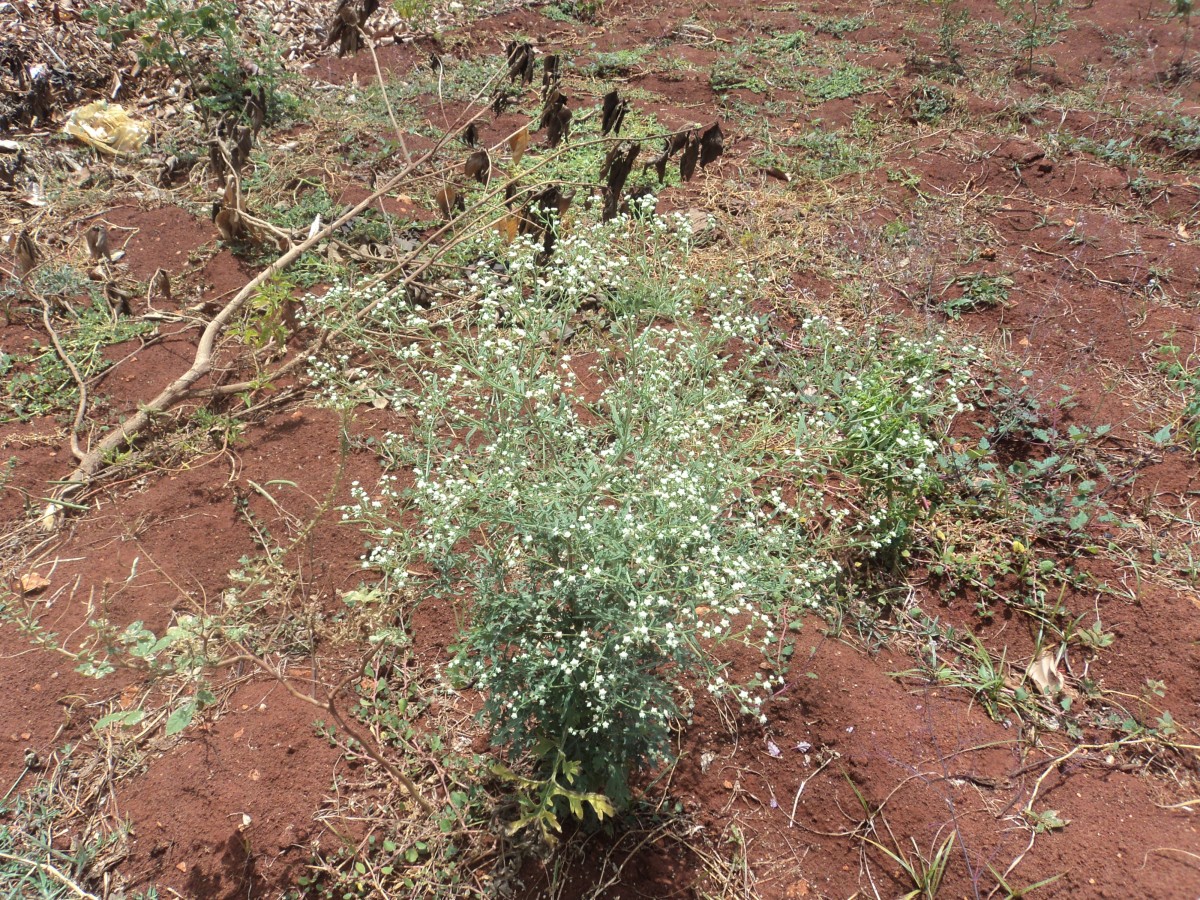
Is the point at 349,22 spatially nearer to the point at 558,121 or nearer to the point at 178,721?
the point at 558,121

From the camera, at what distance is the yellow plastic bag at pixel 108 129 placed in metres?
5.09

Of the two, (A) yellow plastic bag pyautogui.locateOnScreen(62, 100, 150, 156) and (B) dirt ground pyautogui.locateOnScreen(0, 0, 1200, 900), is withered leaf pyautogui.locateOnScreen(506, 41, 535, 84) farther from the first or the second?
(A) yellow plastic bag pyautogui.locateOnScreen(62, 100, 150, 156)

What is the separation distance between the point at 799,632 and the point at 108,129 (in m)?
5.76

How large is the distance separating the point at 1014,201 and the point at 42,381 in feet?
19.5

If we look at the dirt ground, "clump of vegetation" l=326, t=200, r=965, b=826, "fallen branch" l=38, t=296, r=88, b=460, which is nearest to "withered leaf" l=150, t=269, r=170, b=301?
the dirt ground

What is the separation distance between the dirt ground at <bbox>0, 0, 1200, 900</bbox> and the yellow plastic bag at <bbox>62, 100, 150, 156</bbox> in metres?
0.16

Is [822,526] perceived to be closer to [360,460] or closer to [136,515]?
[360,460]

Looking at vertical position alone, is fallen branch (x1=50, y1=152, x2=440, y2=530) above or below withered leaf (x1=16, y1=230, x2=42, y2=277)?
below

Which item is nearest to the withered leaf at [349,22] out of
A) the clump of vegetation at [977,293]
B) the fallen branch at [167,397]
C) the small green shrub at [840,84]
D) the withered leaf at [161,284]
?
the fallen branch at [167,397]

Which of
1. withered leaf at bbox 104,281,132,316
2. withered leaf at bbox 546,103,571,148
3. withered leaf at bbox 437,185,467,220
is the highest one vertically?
withered leaf at bbox 546,103,571,148

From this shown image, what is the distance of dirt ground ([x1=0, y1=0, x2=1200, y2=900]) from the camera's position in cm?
221

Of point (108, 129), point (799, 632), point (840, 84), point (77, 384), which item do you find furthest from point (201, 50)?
point (799, 632)

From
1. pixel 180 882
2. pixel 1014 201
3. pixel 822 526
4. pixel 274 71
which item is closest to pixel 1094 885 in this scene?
pixel 822 526

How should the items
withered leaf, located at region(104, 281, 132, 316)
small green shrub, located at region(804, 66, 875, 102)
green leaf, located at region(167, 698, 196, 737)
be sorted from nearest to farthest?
green leaf, located at region(167, 698, 196, 737) → withered leaf, located at region(104, 281, 132, 316) → small green shrub, located at region(804, 66, 875, 102)
